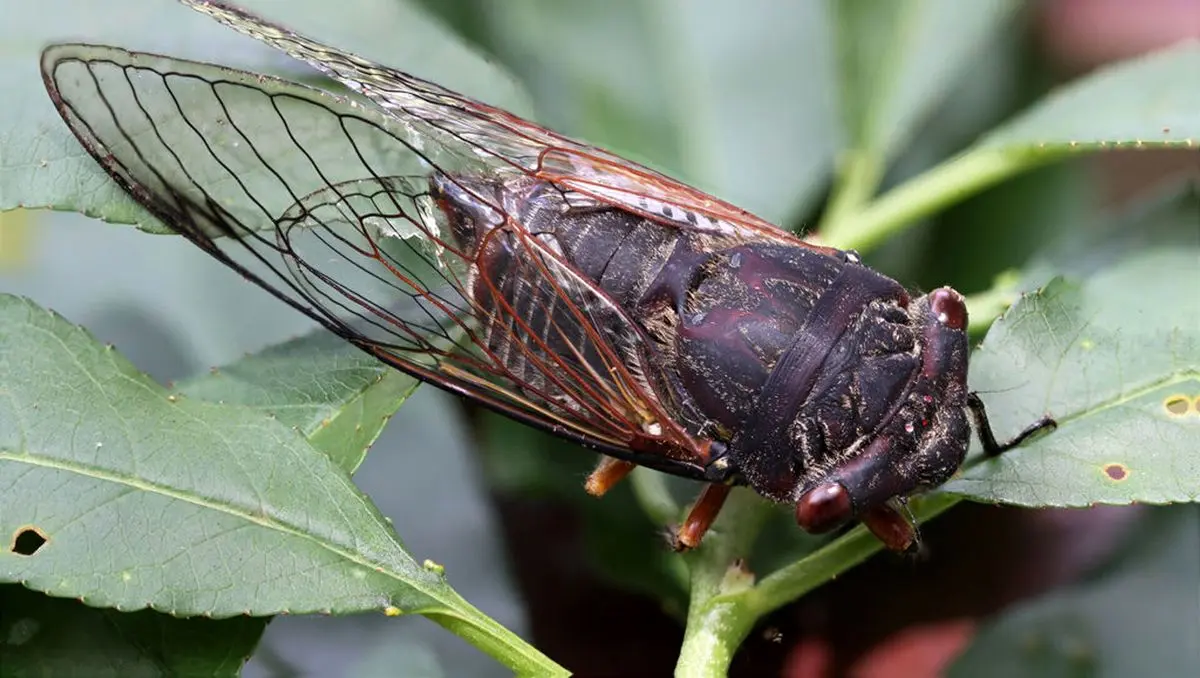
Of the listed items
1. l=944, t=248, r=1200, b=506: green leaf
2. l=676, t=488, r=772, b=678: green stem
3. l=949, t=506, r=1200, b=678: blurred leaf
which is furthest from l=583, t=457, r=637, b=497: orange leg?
l=949, t=506, r=1200, b=678: blurred leaf

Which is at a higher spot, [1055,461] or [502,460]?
[1055,461]

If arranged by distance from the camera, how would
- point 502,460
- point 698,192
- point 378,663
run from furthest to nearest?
point 502,460 → point 698,192 → point 378,663

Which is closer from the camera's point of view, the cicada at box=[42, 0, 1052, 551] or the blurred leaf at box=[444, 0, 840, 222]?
the cicada at box=[42, 0, 1052, 551]

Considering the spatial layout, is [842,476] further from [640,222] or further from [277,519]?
[277,519]

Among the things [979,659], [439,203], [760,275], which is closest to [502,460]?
[439,203]

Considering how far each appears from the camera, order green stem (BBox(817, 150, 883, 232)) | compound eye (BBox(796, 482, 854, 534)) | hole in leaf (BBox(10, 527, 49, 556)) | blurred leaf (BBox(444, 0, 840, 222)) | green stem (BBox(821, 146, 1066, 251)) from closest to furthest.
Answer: hole in leaf (BBox(10, 527, 49, 556)) → compound eye (BBox(796, 482, 854, 534)) → green stem (BBox(821, 146, 1066, 251)) → green stem (BBox(817, 150, 883, 232)) → blurred leaf (BBox(444, 0, 840, 222))

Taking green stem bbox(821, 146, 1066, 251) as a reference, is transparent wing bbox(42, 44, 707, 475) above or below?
below

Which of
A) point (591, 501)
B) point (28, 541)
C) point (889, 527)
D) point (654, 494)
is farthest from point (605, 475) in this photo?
point (28, 541)

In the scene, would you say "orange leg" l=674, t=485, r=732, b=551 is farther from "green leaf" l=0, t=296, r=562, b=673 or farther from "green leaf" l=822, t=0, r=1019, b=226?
"green leaf" l=822, t=0, r=1019, b=226
